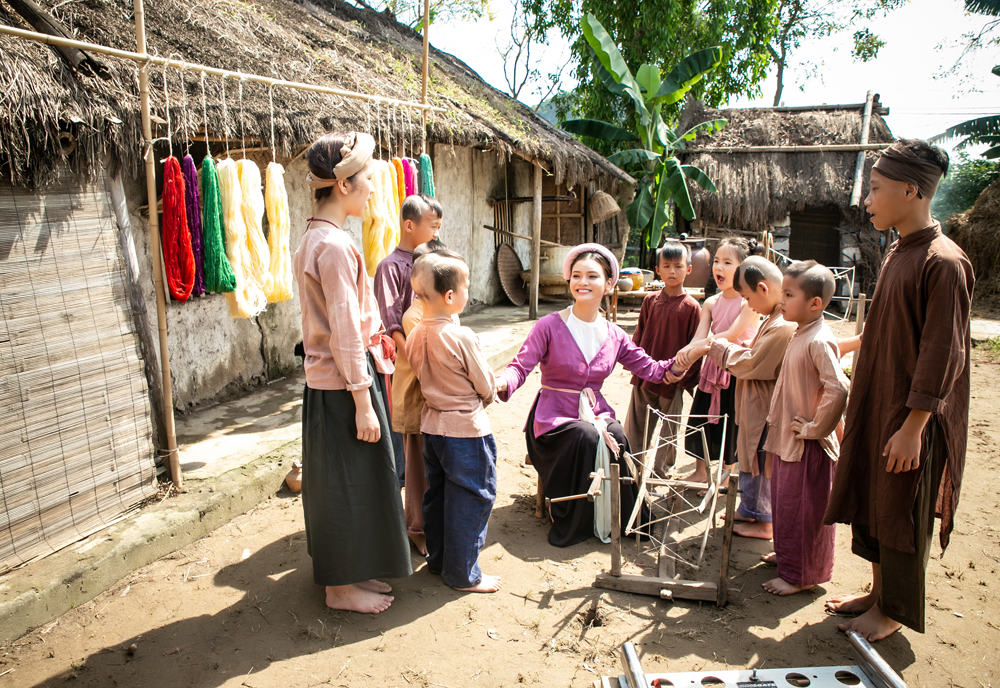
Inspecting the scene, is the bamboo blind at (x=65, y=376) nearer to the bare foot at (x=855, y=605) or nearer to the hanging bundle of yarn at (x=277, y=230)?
the hanging bundle of yarn at (x=277, y=230)

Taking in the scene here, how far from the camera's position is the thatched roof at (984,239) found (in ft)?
43.0

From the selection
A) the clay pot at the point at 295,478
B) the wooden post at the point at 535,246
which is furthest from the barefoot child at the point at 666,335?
the wooden post at the point at 535,246

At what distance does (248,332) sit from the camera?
574 centimetres

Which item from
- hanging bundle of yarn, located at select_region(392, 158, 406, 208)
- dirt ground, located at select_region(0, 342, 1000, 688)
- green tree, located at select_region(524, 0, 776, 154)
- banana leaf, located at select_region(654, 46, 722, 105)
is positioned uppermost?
green tree, located at select_region(524, 0, 776, 154)

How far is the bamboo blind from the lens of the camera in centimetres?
279

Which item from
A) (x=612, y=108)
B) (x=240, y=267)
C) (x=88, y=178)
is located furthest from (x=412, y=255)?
(x=612, y=108)

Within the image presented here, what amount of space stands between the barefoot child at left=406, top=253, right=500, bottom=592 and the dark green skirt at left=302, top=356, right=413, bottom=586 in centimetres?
26

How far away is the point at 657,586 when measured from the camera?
2896 mm

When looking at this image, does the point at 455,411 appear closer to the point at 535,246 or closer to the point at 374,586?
the point at 374,586

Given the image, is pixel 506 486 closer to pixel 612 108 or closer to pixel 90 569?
pixel 90 569

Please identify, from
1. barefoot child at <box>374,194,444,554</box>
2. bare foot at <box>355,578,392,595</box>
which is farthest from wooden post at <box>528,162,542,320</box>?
bare foot at <box>355,578,392,595</box>

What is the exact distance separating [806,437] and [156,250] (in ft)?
11.1

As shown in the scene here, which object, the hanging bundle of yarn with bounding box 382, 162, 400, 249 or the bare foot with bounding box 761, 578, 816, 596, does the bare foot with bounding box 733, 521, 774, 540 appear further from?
the hanging bundle of yarn with bounding box 382, 162, 400, 249

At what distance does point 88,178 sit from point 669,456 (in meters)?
3.68
